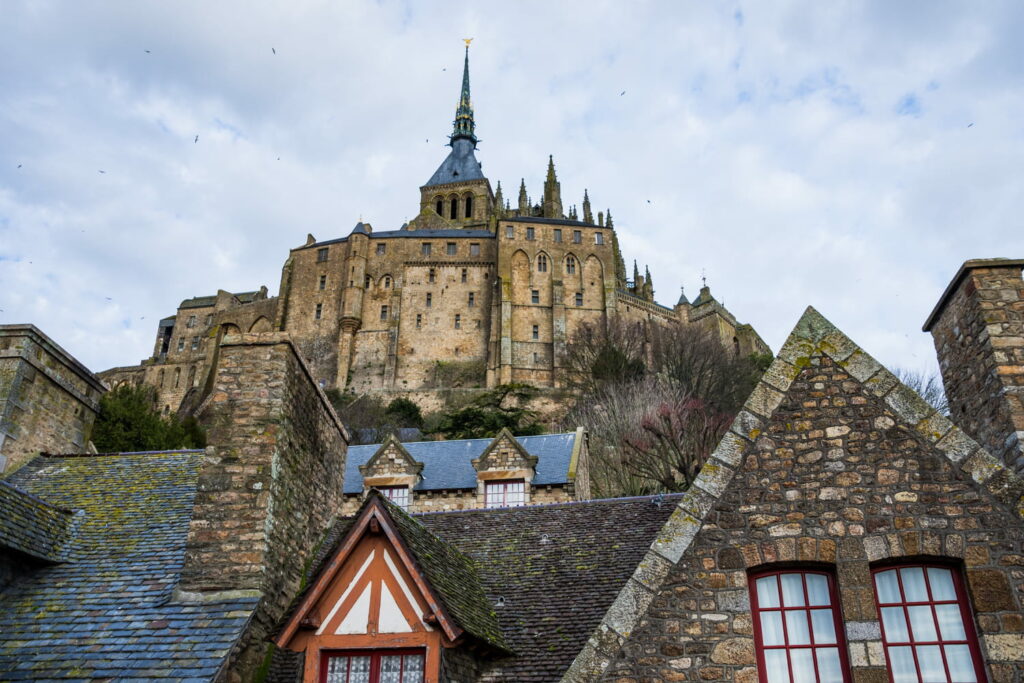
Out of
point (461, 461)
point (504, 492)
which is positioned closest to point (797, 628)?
point (504, 492)

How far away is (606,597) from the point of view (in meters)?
8.01

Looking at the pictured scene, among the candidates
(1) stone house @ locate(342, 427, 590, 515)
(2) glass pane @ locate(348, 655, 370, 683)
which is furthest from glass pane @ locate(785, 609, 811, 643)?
(1) stone house @ locate(342, 427, 590, 515)

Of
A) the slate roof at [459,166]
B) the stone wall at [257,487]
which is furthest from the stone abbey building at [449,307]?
the stone wall at [257,487]

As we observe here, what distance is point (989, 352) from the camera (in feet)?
22.2

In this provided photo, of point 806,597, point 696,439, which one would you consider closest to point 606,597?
point 806,597

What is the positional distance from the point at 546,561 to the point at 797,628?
12.1 ft

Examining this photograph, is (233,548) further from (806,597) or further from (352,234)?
(352,234)

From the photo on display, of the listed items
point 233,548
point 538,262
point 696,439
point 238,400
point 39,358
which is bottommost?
point 233,548

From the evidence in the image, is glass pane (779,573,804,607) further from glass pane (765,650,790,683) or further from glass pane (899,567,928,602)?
glass pane (899,567,928,602)

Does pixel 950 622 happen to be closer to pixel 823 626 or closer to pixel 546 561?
pixel 823 626

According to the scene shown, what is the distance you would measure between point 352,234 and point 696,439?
54.3m

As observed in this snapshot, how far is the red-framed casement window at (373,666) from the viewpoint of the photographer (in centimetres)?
664

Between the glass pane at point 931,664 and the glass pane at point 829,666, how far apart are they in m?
0.49

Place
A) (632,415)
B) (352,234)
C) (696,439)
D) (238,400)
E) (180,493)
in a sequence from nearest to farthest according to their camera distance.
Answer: (238,400), (180,493), (696,439), (632,415), (352,234)
